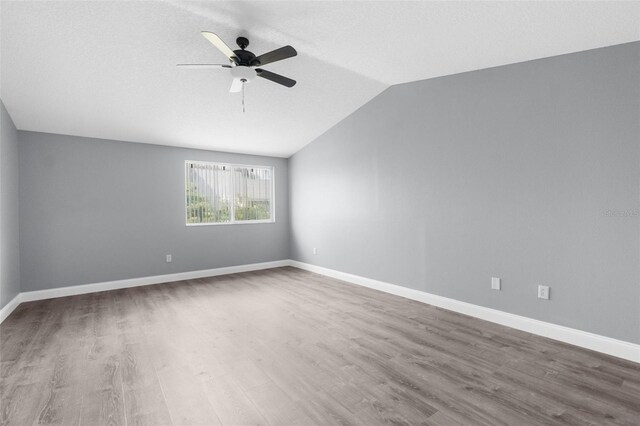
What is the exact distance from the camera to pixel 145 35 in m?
2.78

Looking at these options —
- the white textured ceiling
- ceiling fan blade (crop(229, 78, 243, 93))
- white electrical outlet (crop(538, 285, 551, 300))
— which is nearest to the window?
the white textured ceiling

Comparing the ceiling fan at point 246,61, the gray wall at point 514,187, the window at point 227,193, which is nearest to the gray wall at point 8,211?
the window at point 227,193

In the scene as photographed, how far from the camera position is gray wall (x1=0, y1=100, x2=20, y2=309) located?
348 cm

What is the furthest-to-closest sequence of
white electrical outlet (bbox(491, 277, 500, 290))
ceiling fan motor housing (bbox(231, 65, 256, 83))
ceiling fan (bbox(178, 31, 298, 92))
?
white electrical outlet (bbox(491, 277, 500, 290)), ceiling fan motor housing (bbox(231, 65, 256, 83)), ceiling fan (bbox(178, 31, 298, 92))

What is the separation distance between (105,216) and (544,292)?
5.76 metres

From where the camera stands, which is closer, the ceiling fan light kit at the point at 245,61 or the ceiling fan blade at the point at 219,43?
the ceiling fan blade at the point at 219,43

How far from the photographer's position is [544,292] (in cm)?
295

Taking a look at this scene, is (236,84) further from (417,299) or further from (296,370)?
(417,299)

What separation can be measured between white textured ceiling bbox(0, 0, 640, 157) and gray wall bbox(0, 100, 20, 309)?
27 centimetres

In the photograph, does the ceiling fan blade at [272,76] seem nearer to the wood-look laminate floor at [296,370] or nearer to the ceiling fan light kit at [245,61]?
the ceiling fan light kit at [245,61]

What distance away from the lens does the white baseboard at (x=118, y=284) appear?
13.4 ft

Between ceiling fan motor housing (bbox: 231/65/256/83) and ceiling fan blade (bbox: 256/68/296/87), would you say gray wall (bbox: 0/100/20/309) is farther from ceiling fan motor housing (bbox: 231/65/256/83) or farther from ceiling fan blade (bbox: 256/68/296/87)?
ceiling fan blade (bbox: 256/68/296/87)

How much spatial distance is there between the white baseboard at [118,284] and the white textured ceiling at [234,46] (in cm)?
225

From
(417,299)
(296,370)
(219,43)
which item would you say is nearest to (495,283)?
(417,299)
